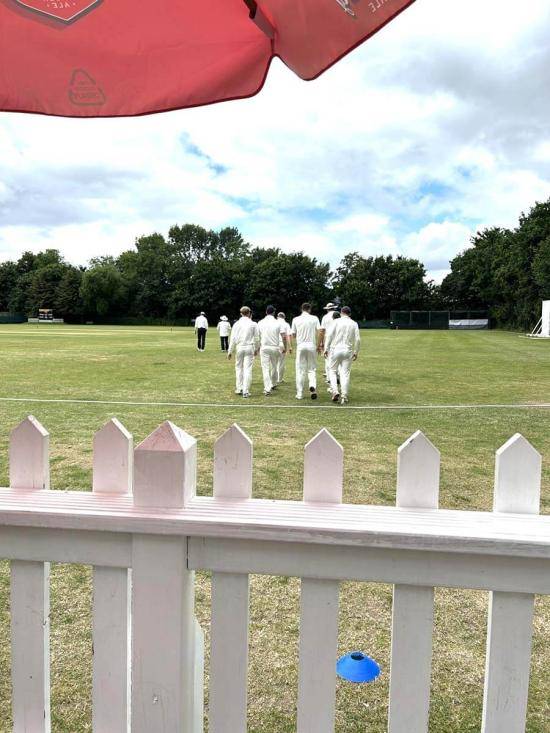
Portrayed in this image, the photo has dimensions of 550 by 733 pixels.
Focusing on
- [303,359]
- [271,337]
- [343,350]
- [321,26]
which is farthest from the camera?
[271,337]

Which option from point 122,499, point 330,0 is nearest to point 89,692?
point 122,499

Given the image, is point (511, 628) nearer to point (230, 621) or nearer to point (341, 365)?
point (230, 621)

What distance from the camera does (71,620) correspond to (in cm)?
293

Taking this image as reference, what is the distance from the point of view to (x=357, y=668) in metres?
2.46

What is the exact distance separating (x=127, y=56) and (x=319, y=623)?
1852 millimetres

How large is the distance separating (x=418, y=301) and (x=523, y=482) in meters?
84.7

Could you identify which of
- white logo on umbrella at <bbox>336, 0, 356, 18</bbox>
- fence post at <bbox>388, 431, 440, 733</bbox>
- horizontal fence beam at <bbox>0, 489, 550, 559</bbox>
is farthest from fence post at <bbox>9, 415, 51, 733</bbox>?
white logo on umbrella at <bbox>336, 0, 356, 18</bbox>

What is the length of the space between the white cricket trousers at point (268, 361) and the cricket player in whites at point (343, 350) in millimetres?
1350

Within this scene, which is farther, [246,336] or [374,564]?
[246,336]

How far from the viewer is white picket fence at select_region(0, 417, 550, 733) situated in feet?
4.64

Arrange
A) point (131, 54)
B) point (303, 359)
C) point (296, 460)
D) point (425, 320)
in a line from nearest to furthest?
point (131, 54) → point (296, 460) → point (303, 359) → point (425, 320)

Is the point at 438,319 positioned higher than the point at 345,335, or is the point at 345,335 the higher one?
the point at 438,319

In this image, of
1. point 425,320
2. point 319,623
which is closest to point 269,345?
point 319,623

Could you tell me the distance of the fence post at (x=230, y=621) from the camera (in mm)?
1500
